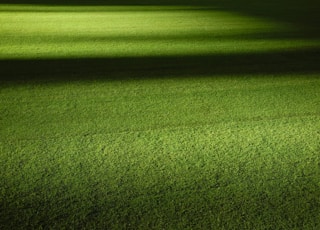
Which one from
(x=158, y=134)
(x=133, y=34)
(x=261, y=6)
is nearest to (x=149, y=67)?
(x=158, y=134)

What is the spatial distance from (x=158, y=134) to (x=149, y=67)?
152 centimetres

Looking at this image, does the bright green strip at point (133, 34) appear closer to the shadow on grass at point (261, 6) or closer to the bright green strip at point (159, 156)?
the shadow on grass at point (261, 6)

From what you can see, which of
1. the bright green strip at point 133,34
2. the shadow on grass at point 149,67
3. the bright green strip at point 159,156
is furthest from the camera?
the bright green strip at point 133,34

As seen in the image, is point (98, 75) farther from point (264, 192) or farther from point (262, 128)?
point (264, 192)

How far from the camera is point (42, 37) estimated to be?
5.27m

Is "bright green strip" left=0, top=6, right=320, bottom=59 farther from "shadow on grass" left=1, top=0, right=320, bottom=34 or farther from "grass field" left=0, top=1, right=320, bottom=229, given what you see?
"shadow on grass" left=1, top=0, right=320, bottom=34

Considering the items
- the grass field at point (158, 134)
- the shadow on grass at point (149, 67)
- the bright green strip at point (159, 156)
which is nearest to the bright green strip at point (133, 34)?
the grass field at point (158, 134)

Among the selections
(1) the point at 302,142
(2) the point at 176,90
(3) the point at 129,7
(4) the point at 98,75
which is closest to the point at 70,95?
(4) the point at 98,75

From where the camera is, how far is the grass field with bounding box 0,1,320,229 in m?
1.78

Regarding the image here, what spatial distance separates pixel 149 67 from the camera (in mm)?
3889

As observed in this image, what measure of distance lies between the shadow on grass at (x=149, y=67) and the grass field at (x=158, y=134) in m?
0.02

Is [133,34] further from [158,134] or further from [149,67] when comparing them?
[158,134]

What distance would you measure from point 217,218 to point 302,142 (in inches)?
39.3

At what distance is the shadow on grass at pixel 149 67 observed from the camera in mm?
3594
